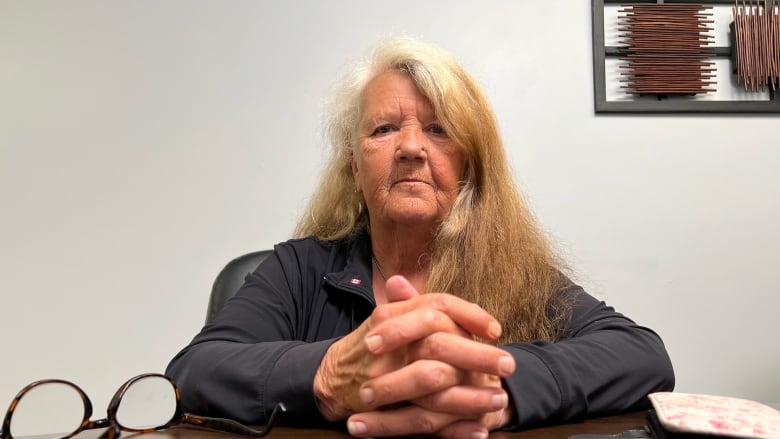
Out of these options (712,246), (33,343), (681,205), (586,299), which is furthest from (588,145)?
(33,343)

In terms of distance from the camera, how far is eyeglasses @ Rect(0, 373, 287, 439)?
72 cm

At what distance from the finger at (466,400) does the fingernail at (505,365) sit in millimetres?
23

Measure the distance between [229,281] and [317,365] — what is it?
0.66m

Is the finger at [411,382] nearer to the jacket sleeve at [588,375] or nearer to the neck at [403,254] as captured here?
the jacket sleeve at [588,375]

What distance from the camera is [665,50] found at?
2.06 metres

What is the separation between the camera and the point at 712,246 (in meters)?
2.05


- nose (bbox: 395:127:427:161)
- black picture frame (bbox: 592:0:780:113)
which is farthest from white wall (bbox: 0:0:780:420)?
nose (bbox: 395:127:427:161)

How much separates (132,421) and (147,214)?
1.45 meters

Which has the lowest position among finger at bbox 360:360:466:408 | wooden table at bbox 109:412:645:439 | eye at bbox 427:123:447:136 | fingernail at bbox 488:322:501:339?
wooden table at bbox 109:412:645:439

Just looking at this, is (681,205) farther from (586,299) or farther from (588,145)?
(586,299)

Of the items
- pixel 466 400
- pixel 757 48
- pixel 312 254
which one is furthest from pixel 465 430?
pixel 757 48

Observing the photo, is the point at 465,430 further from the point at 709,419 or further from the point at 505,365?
the point at 709,419

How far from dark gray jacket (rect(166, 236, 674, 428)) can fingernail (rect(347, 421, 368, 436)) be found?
93 millimetres

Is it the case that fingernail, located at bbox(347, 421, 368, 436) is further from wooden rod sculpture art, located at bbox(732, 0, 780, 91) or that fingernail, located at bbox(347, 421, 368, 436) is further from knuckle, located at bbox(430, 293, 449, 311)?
wooden rod sculpture art, located at bbox(732, 0, 780, 91)
